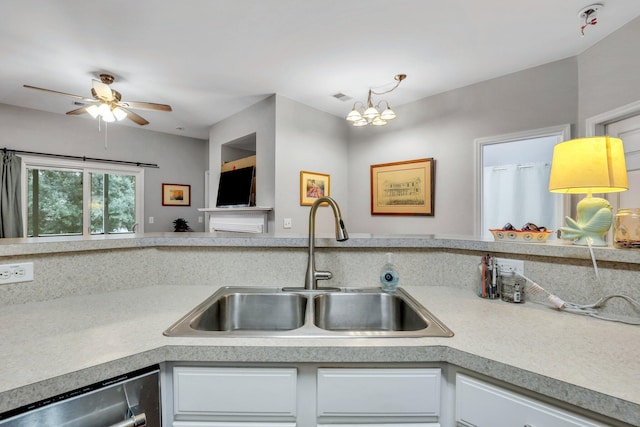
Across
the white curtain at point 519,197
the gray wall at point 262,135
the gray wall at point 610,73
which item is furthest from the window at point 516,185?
the gray wall at point 262,135

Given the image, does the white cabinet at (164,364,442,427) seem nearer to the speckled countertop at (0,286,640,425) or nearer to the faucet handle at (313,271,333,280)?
the speckled countertop at (0,286,640,425)

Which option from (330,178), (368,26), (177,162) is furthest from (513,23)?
(177,162)

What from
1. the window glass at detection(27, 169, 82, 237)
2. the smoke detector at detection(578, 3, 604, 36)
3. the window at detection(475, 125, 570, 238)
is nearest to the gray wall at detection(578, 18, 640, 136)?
the smoke detector at detection(578, 3, 604, 36)

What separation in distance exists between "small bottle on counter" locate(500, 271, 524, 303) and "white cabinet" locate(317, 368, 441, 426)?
1.86ft

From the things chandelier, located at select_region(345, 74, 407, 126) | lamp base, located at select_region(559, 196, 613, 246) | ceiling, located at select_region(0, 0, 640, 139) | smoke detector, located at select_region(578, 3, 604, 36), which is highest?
ceiling, located at select_region(0, 0, 640, 139)

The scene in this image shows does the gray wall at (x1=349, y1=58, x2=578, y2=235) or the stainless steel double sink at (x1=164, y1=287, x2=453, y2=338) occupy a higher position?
the gray wall at (x1=349, y1=58, x2=578, y2=235)

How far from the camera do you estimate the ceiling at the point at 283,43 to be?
206 centimetres

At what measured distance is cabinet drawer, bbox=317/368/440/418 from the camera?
76 cm

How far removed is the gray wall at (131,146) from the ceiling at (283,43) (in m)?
0.62

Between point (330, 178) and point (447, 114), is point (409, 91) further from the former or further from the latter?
point (330, 178)

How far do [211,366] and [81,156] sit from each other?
5043 millimetres

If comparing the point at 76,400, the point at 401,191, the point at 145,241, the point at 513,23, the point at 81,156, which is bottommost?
the point at 76,400

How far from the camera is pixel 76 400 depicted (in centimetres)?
63

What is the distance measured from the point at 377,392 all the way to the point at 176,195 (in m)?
5.49
